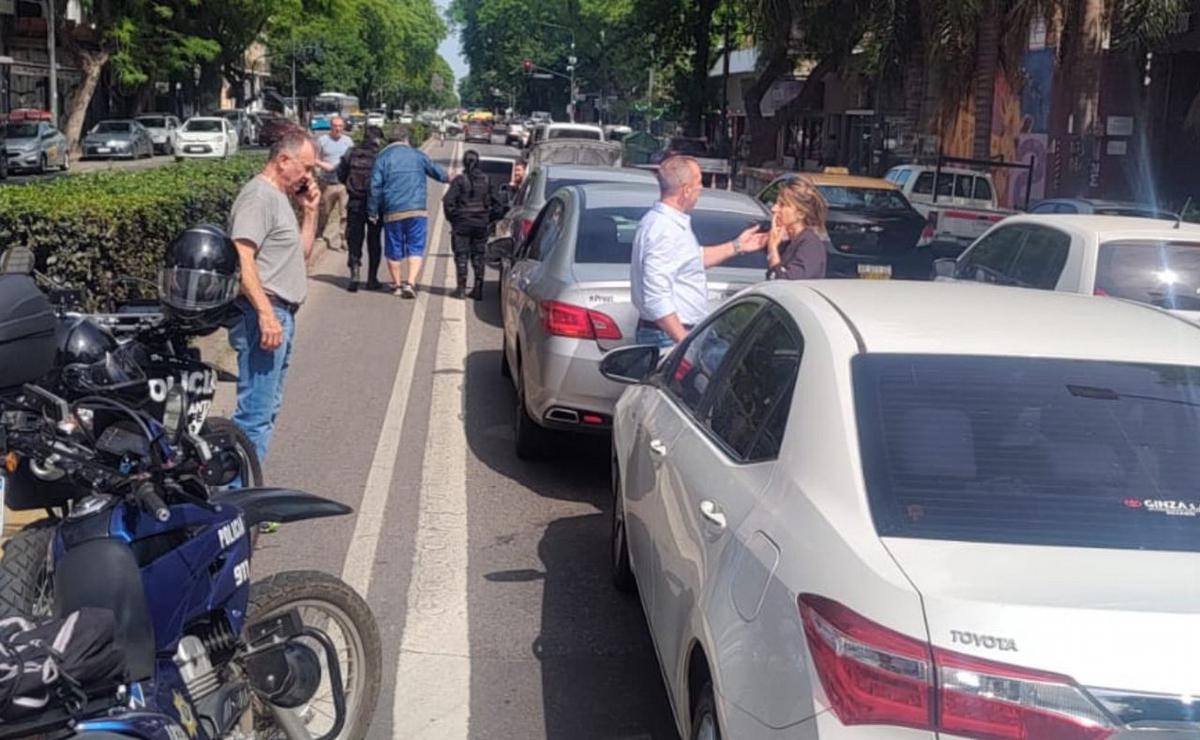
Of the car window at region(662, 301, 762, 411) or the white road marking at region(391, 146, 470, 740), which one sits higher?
the car window at region(662, 301, 762, 411)

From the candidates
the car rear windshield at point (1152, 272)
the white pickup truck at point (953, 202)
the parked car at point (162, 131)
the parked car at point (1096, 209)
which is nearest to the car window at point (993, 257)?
the car rear windshield at point (1152, 272)

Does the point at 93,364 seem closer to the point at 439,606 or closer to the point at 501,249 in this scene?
the point at 439,606

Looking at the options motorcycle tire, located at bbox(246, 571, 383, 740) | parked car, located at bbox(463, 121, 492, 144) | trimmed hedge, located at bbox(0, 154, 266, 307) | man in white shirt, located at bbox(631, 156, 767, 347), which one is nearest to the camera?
motorcycle tire, located at bbox(246, 571, 383, 740)

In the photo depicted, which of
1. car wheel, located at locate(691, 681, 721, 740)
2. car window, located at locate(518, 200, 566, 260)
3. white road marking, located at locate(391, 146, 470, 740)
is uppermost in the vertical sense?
car window, located at locate(518, 200, 566, 260)

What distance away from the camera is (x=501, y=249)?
10.2 m

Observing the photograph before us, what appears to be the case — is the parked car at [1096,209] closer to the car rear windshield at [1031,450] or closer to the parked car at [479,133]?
the car rear windshield at [1031,450]

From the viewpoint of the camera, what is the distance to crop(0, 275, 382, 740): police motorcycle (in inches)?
101

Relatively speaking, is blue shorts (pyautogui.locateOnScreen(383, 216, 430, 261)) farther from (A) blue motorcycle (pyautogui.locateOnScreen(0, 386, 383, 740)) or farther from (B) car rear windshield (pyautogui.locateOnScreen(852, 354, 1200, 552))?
(B) car rear windshield (pyautogui.locateOnScreen(852, 354, 1200, 552))

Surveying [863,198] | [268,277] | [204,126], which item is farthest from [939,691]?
[204,126]

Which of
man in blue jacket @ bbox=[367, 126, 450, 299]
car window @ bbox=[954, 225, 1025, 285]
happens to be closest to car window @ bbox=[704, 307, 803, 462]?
car window @ bbox=[954, 225, 1025, 285]

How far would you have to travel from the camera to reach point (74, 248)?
29.1ft

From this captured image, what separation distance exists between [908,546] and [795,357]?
96cm

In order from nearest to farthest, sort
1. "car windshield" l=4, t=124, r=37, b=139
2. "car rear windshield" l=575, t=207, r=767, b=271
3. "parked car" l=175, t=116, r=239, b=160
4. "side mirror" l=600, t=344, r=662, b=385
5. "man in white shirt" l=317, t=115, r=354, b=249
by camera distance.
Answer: "side mirror" l=600, t=344, r=662, b=385, "car rear windshield" l=575, t=207, r=767, b=271, "man in white shirt" l=317, t=115, r=354, b=249, "car windshield" l=4, t=124, r=37, b=139, "parked car" l=175, t=116, r=239, b=160

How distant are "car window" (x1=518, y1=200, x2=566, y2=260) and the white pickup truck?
406 inches
